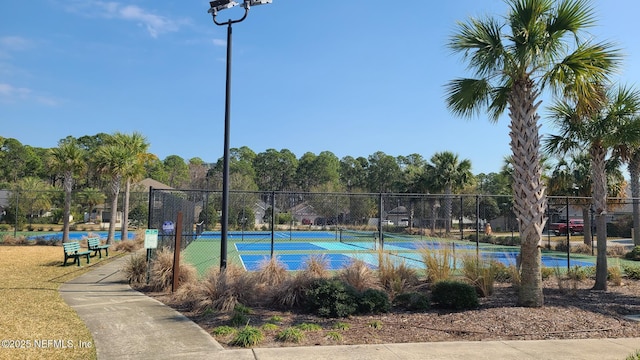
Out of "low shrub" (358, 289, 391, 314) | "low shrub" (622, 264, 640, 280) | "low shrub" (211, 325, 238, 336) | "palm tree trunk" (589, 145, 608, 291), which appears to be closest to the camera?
"low shrub" (211, 325, 238, 336)

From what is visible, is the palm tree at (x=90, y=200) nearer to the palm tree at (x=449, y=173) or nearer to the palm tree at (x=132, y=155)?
the palm tree at (x=132, y=155)

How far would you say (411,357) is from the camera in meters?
5.89

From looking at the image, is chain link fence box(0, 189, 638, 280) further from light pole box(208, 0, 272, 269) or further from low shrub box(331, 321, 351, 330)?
low shrub box(331, 321, 351, 330)

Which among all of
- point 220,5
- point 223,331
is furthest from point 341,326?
point 220,5

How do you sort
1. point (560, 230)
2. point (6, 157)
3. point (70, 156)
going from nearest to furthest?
point (70, 156) < point (560, 230) < point (6, 157)

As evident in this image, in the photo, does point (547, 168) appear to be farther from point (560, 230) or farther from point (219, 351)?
point (219, 351)

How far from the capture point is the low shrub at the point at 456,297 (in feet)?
28.7

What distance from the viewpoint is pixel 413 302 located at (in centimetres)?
886

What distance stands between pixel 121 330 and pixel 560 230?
153 feet

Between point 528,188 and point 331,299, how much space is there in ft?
14.7

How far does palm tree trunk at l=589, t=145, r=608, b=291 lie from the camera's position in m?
11.5

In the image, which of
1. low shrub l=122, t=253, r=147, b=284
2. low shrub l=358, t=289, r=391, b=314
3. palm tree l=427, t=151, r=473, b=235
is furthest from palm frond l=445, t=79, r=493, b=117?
palm tree l=427, t=151, r=473, b=235

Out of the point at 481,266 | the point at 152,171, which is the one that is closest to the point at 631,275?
the point at 481,266

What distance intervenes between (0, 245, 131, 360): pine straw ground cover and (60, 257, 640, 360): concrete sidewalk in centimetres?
29
